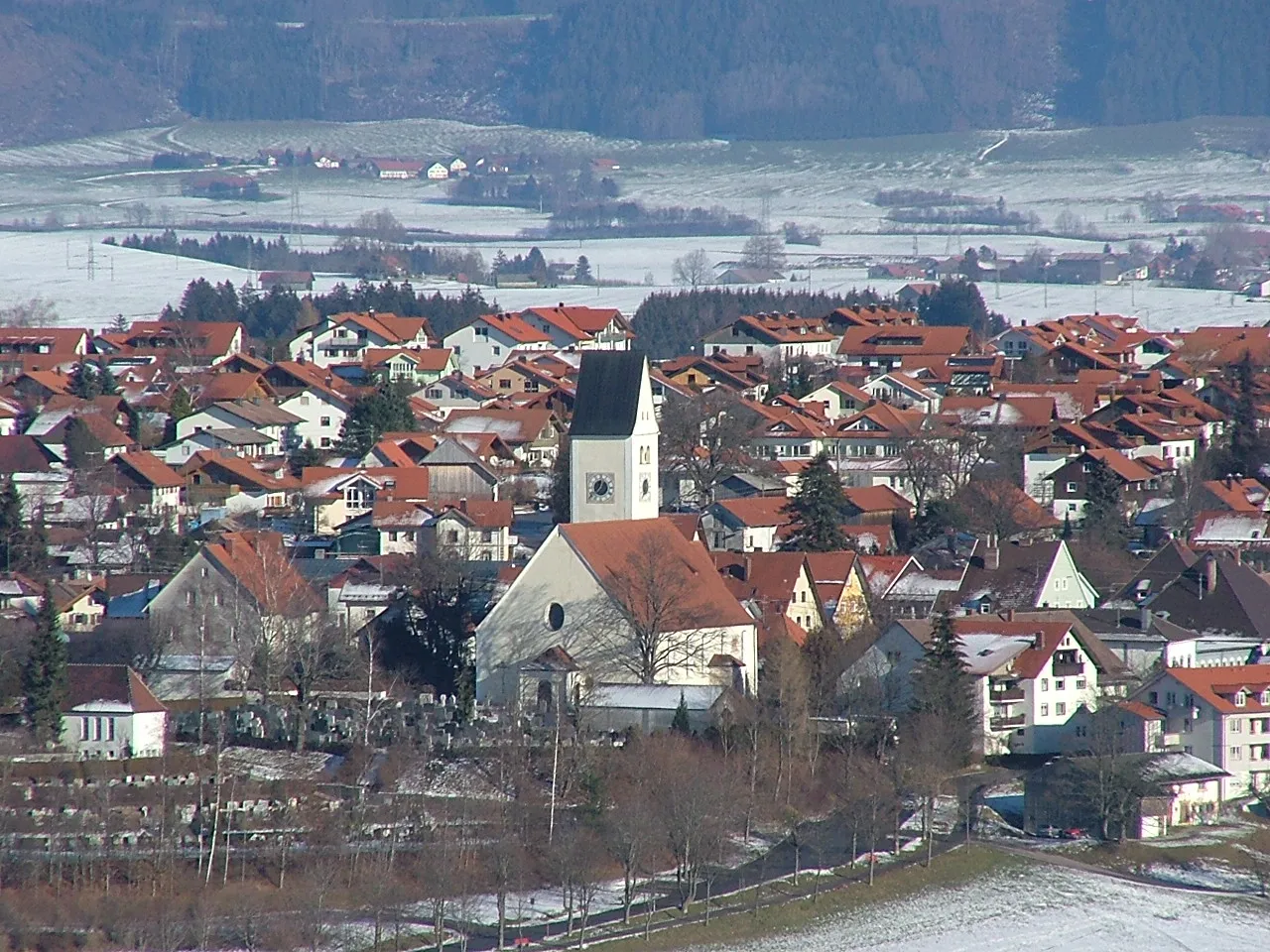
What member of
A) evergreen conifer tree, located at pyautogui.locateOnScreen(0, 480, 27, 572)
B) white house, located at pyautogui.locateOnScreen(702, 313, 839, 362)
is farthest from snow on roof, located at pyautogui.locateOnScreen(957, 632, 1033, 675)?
white house, located at pyautogui.locateOnScreen(702, 313, 839, 362)

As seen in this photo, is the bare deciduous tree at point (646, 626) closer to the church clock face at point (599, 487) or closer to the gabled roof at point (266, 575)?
the church clock face at point (599, 487)

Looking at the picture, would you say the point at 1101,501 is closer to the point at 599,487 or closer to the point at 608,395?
the point at 608,395

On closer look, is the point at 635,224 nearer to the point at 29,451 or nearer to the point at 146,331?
the point at 146,331

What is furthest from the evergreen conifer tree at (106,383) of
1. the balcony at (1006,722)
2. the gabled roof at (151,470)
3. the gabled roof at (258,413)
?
the balcony at (1006,722)

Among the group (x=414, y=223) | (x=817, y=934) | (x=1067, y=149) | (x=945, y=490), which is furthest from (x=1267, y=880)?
(x=1067, y=149)

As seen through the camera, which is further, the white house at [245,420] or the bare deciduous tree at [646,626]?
the white house at [245,420]

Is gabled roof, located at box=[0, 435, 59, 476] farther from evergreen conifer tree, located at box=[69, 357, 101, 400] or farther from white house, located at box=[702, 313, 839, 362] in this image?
white house, located at box=[702, 313, 839, 362]
